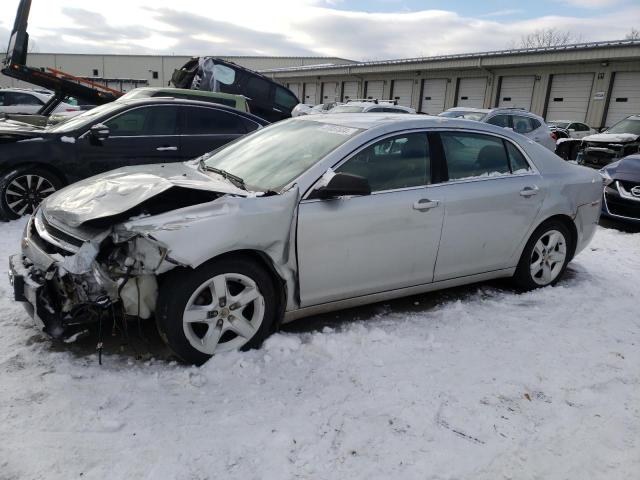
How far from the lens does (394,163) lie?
3740mm

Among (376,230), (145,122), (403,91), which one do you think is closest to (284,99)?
(145,122)

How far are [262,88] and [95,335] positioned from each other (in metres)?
11.2

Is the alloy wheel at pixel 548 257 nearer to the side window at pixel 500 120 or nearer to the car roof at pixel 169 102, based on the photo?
the car roof at pixel 169 102

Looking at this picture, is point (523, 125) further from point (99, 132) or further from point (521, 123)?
point (99, 132)

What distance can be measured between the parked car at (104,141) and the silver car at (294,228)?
2798mm

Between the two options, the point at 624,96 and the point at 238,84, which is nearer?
the point at 238,84

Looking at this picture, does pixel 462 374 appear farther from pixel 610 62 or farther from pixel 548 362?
pixel 610 62

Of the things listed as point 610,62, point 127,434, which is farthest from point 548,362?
point 610,62

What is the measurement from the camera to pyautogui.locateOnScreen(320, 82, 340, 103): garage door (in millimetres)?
37469

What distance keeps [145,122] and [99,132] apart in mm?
809

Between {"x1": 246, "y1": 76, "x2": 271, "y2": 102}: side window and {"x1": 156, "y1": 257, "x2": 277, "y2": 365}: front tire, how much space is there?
36.3ft

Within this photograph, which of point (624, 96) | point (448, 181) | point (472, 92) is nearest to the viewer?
point (448, 181)

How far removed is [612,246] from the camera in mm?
6355

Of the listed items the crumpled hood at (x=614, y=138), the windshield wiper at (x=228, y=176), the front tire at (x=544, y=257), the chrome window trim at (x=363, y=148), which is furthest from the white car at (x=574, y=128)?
the windshield wiper at (x=228, y=176)
